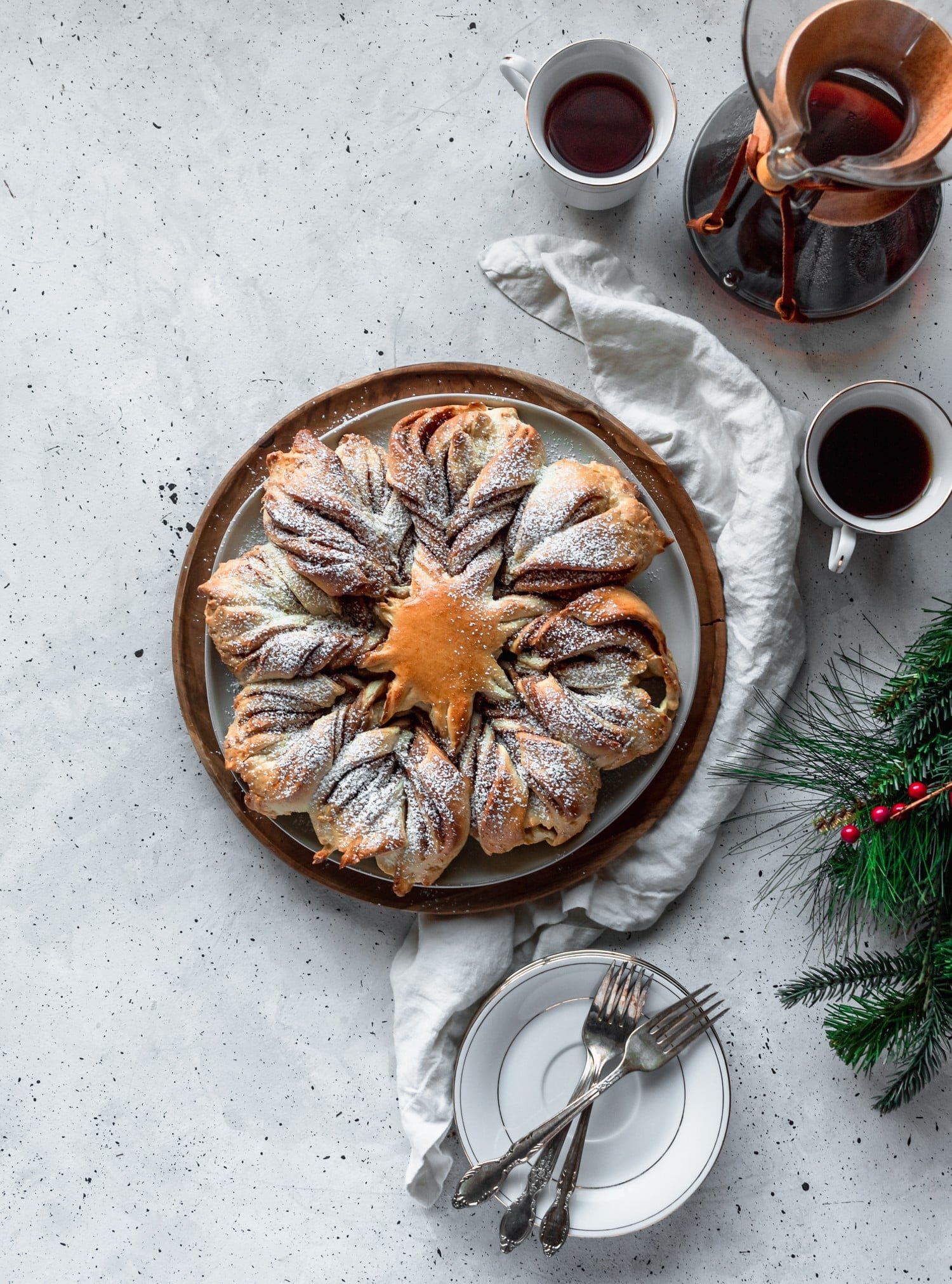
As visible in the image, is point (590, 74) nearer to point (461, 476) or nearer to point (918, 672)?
point (461, 476)

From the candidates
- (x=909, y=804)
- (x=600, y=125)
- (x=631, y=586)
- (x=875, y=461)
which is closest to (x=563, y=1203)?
(x=909, y=804)

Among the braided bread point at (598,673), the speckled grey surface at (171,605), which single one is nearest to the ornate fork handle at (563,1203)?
the speckled grey surface at (171,605)

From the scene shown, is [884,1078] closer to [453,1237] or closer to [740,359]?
[453,1237]

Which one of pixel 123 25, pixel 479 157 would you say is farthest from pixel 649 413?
pixel 123 25

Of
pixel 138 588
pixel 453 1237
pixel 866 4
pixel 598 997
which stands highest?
pixel 866 4

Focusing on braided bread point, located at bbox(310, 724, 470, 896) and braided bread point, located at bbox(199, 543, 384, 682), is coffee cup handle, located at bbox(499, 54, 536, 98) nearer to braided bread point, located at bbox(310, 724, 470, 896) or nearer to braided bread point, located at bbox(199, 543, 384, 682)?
braided bread point, located at bbox(199, 543, 384, 682)

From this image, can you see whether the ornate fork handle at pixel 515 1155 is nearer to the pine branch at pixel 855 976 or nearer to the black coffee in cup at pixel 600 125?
the pine branch at pixel 855 976
